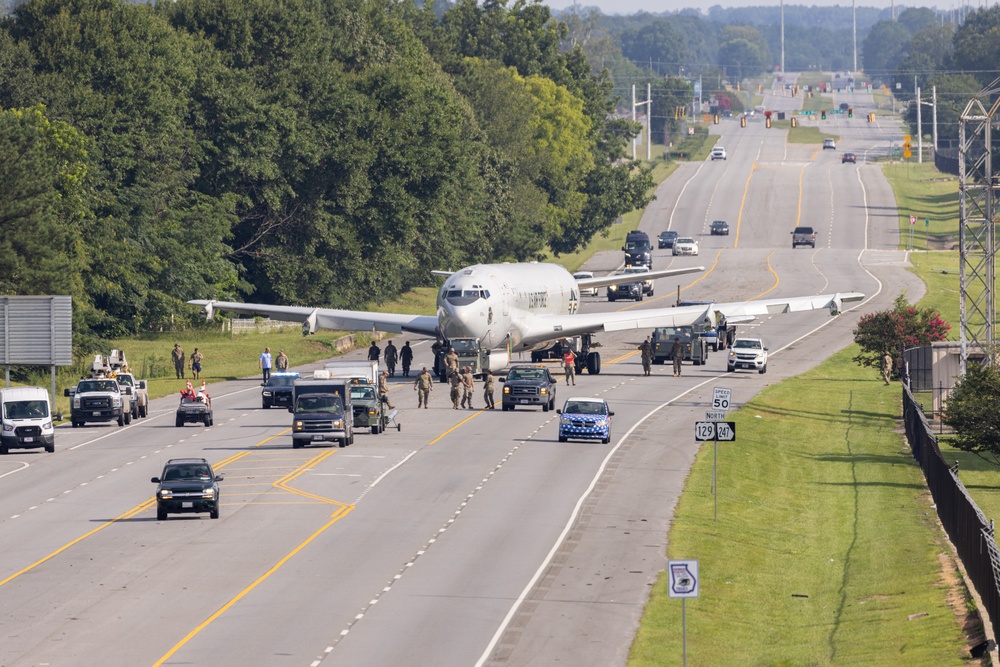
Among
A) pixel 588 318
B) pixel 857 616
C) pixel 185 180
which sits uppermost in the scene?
pixel 185 180

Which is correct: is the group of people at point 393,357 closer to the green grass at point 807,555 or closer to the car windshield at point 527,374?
the car windshield at point 527,374

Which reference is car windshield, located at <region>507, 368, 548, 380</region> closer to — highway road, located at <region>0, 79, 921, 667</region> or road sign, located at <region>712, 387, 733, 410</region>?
highway road, located at <region>0, 79, 921, 667</region>

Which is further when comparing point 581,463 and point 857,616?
point 581,463

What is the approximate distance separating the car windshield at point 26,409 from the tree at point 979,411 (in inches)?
1286

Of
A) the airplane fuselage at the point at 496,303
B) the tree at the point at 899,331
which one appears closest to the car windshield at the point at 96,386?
the airplane fuselage at the point at 496,303

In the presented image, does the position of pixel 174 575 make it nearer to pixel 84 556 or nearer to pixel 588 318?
pixel 84 556

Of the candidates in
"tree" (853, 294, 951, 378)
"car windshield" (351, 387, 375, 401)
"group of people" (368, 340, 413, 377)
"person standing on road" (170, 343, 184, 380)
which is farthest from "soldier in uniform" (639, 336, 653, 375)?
"car windshield" (351, 387, 375, 401)

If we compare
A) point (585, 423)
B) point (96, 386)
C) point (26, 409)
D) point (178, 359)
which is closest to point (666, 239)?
point (178, 359)

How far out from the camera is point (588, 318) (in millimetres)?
86500

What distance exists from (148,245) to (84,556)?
6797cm

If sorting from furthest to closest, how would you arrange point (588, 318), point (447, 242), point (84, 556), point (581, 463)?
point (447, 242)
point (588, 318)
point (581, 463)
point (84, 556)

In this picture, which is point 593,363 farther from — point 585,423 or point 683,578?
point 683,578

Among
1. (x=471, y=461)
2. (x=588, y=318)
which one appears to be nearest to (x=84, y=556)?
(x=471, y=461)

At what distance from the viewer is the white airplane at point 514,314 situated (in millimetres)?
79312
